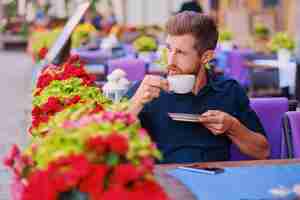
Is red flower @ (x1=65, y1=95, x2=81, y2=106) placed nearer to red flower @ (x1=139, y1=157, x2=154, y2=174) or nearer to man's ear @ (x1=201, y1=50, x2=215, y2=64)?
man's ear @ (x1=201, y1=50, x2=215, y2=64)

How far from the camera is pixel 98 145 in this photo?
1821 mm

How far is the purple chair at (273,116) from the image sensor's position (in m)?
4.12

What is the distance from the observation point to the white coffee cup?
10.6 ft

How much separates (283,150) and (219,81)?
473mm

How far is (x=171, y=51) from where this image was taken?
3451mm

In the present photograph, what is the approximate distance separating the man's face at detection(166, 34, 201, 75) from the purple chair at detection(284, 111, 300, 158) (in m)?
0.49

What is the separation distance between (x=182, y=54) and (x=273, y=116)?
2.68ft

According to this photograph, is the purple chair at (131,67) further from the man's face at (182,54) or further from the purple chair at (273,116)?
the man's face at (182,54)

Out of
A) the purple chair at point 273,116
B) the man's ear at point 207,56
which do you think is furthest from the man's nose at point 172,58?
the purple chair at point 273,116

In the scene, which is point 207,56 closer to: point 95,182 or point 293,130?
point 293,130

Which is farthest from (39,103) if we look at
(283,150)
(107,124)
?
(107,124)

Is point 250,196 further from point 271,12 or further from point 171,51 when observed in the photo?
point 271,12

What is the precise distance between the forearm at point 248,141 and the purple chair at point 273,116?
0.55 metres

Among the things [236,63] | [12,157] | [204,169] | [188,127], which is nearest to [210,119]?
[188,127]
